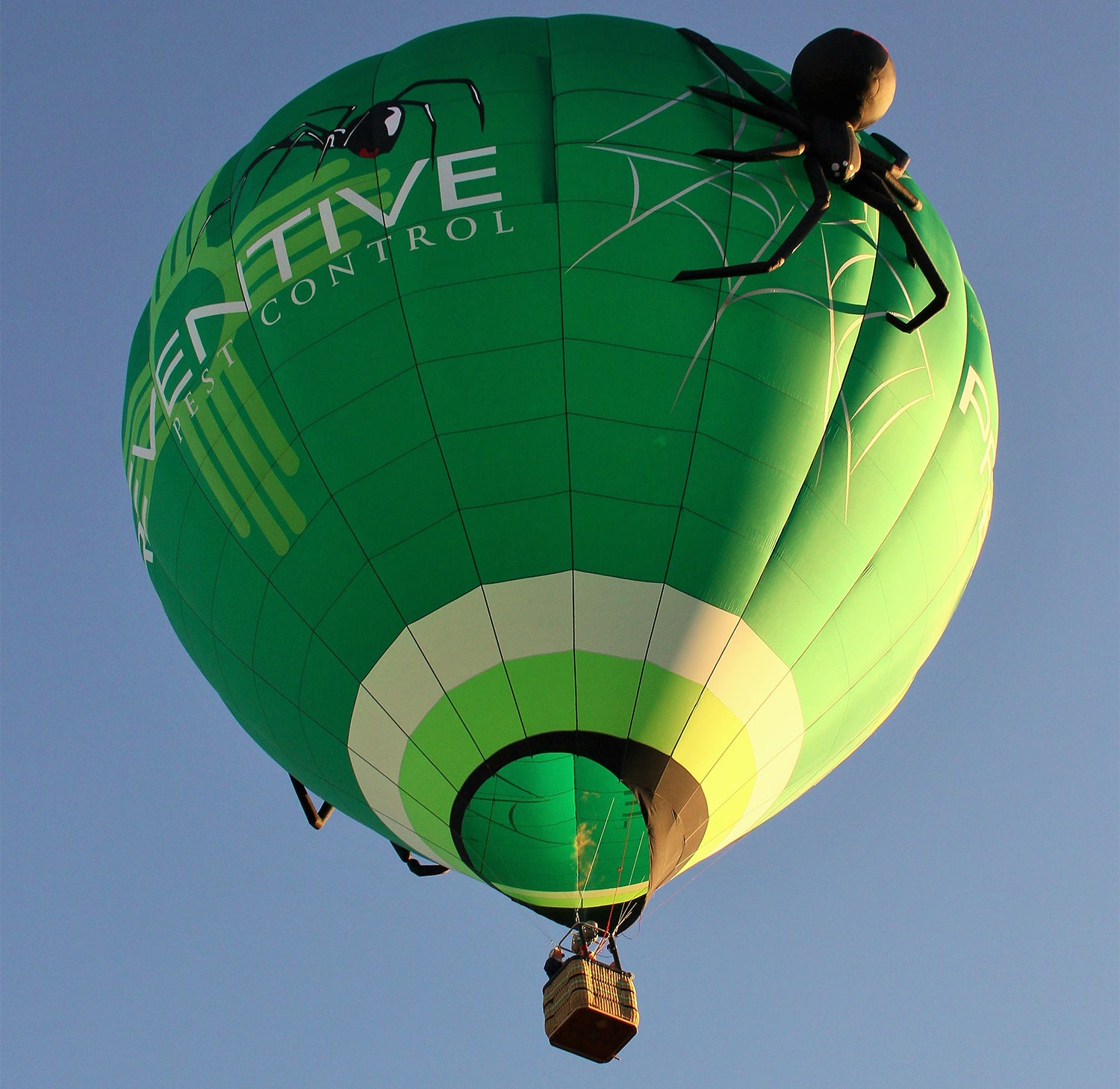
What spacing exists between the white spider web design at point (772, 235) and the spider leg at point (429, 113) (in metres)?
0.88

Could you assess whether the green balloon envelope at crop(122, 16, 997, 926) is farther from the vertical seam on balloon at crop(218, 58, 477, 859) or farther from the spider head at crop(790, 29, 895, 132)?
the spider head at crop(790, 29, 895, 132)

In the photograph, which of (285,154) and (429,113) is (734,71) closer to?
(429,113)

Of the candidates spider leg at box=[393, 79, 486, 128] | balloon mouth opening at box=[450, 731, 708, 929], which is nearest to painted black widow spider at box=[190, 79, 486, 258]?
spider leg at box=[393, 79, 486, 128]

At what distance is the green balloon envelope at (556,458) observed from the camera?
7.86 m

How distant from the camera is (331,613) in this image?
8.12 metres

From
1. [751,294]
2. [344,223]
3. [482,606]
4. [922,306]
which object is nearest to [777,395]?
[751,294]

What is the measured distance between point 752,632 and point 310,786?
3.10m

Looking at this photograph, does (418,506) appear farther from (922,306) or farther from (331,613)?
(922,306)

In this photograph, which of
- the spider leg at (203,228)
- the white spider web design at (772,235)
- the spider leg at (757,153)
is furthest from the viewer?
the spider leg at (203,228)

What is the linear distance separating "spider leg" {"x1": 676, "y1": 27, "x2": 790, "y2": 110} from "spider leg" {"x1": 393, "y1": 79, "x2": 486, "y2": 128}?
4.57ft

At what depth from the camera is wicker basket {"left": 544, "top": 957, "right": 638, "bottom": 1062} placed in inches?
311

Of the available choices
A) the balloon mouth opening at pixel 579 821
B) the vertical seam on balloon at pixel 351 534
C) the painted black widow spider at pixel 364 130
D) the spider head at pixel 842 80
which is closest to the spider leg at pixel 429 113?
the painted black widow spider at pixel 364 130

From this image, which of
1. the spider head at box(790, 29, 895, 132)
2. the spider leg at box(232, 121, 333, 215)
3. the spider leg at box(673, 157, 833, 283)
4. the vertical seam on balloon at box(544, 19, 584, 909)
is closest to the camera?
the vertical seam on balloon at box(544, 19, 584, 909)

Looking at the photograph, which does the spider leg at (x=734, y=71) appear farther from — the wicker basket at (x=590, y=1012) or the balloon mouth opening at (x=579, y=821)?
the wicker basket at (x=590, y=1012)
